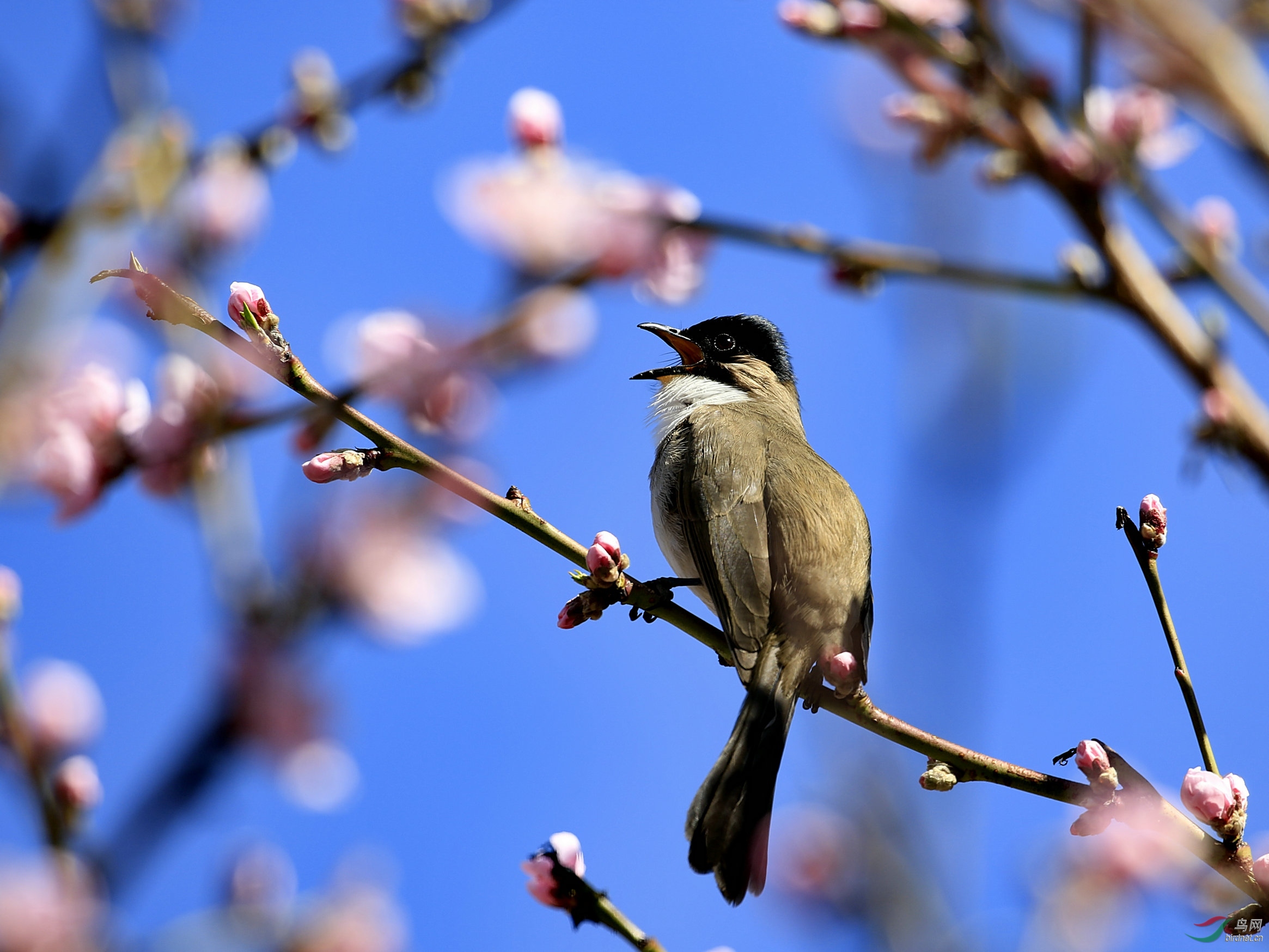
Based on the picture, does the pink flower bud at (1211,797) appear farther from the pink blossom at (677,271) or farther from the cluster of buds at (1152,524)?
the pink blossom at (677,271)

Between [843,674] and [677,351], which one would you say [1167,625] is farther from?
[677,351]

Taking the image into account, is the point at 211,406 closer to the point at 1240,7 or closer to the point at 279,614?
the point at 279,614

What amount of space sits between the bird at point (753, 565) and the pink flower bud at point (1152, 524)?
3.04 feet

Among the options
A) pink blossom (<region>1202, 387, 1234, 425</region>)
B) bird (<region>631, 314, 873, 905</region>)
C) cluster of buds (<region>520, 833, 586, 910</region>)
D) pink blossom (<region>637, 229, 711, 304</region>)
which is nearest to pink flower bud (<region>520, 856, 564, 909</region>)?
cluster of buds (<region>520, 833, 586, 910</region>)

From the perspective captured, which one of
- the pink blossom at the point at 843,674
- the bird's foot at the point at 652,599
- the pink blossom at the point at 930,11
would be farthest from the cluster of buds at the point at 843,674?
the pink blossom at the point at 930,11

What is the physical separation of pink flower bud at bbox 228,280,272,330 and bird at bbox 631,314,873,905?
179 centimetres

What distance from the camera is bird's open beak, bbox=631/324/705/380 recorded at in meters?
5.34

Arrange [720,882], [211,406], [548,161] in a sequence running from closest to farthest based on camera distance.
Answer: [211,406] → [548,161] → [720,882]

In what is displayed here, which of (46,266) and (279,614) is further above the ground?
(279,614)

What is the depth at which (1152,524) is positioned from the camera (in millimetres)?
2680

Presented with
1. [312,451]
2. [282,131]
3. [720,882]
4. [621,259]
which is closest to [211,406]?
[621,259]

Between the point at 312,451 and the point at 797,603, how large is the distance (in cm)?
178

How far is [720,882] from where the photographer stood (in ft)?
8.76

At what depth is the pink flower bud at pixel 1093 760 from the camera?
2365mm
